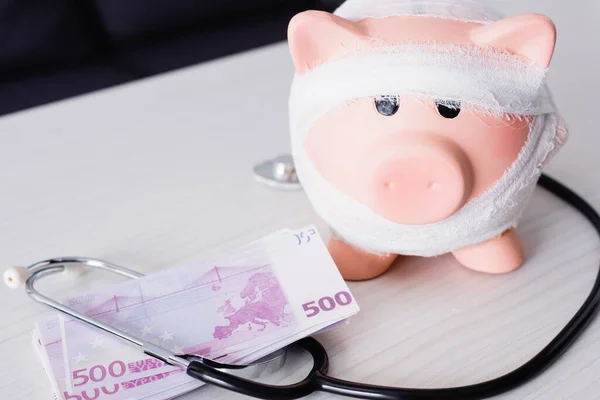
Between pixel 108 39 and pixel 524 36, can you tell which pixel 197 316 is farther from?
pixel 108 39

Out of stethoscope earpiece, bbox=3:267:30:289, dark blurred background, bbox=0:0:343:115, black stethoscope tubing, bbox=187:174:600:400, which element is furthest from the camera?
dark blurred background, bbox=0:0:343:115

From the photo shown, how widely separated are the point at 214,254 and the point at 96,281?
4.6 inches

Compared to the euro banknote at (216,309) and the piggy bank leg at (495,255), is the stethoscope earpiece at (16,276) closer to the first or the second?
the euro banknote at (216,309)

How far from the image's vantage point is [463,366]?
21.4 inches

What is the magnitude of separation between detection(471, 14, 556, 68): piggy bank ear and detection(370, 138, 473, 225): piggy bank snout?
0.29ft

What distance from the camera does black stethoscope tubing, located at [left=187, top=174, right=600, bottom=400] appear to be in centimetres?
48

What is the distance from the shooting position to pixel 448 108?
51cm

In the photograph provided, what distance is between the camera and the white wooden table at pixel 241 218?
21.9 inches

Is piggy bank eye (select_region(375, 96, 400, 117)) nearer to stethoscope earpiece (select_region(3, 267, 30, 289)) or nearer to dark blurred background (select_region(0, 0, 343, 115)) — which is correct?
stethoscope earpiece (select_region(3, 267, 30, 289))

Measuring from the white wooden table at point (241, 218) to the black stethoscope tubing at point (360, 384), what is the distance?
0.01m

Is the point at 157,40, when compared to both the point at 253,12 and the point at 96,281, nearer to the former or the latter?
the point at 253,12

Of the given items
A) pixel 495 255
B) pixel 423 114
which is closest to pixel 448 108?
pixel 423 114

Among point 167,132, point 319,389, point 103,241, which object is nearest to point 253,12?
point 167,132

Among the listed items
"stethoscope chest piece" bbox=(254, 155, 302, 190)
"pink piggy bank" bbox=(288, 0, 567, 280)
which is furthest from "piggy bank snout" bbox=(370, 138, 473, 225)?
Answer: "stethoscope chest piece" bbox=(254, 155, 302, 190)
